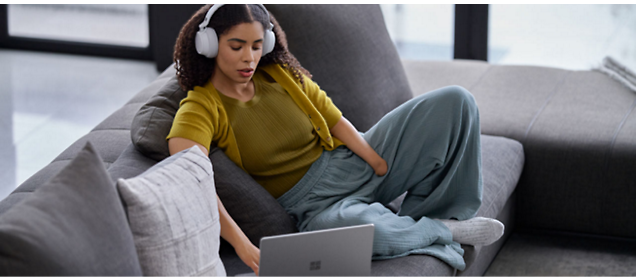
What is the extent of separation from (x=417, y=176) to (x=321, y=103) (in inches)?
13.3

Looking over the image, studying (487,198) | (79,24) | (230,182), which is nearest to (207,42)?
(230,182)

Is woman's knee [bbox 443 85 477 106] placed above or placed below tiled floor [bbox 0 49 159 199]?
above

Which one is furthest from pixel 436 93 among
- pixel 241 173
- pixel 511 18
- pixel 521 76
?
pixel 511 18

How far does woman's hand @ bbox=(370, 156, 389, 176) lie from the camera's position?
1.87 meters

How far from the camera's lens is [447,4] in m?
Answer: 4.02

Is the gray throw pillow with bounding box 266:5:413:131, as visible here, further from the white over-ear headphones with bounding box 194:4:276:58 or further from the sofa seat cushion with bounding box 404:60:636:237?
the white over-ear headphones with bounding box 194:4:276:58

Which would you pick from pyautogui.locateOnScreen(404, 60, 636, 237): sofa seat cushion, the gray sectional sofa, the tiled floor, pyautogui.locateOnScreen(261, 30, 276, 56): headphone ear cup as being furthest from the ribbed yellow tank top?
the tiled floor

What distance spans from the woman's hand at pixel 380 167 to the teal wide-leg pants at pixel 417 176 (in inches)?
0.5

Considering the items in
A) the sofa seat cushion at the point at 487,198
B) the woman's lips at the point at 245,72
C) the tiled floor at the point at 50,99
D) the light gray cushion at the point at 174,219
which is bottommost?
the tiled floor at the point at 50,99

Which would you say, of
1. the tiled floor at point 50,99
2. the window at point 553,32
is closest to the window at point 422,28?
the window at point 553,32

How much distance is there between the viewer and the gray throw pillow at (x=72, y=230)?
2.98 feet

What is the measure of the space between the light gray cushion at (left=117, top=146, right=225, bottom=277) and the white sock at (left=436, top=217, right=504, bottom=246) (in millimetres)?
717

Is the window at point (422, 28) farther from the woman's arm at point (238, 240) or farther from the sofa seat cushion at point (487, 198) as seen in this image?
the woman's arm at point (238, 240)

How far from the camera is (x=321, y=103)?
1905 mm
